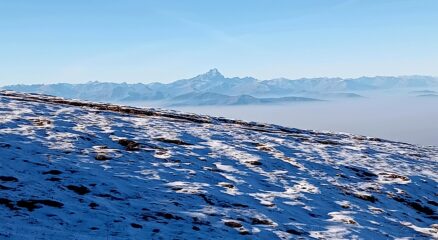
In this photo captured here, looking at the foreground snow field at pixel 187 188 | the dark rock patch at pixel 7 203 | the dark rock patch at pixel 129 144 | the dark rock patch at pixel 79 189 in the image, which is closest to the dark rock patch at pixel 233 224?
the foreground snow field at pixel 187 188

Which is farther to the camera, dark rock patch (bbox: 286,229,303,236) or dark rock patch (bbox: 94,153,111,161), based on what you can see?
dark rock patch (bbox: 94,153,111,161)

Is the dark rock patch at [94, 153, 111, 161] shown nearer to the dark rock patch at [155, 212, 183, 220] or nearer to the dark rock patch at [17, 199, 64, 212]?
the dark rock patch at [17, 199, 64, 212]

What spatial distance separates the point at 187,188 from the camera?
16.2 metres

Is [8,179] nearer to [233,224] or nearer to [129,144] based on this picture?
[233,224]

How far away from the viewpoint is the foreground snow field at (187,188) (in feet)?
40.5

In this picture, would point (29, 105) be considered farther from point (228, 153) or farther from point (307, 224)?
point (307, 224)

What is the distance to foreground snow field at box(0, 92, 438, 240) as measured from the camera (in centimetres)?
1234

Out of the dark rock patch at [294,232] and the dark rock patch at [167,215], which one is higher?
the dark rock patch at [167,215]

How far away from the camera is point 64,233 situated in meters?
10.7

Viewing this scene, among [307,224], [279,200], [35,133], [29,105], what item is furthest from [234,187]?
[29,105]

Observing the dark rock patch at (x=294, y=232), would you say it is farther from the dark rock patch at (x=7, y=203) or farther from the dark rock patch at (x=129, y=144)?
the dark rock patch at (x=129, y=144)

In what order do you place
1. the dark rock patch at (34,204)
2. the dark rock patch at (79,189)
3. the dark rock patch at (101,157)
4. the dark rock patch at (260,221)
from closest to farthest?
the dark rock patch at (34,204), the dark rock patch at (260,221), the dark rock patch at (79,189), the dark rock patch at (101,157)

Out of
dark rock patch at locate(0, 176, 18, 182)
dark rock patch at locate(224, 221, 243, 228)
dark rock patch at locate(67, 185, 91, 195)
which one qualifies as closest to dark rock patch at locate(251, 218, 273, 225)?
dark rock patch at locate(224, 221, 243, 228)

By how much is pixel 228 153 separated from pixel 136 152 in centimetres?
539
